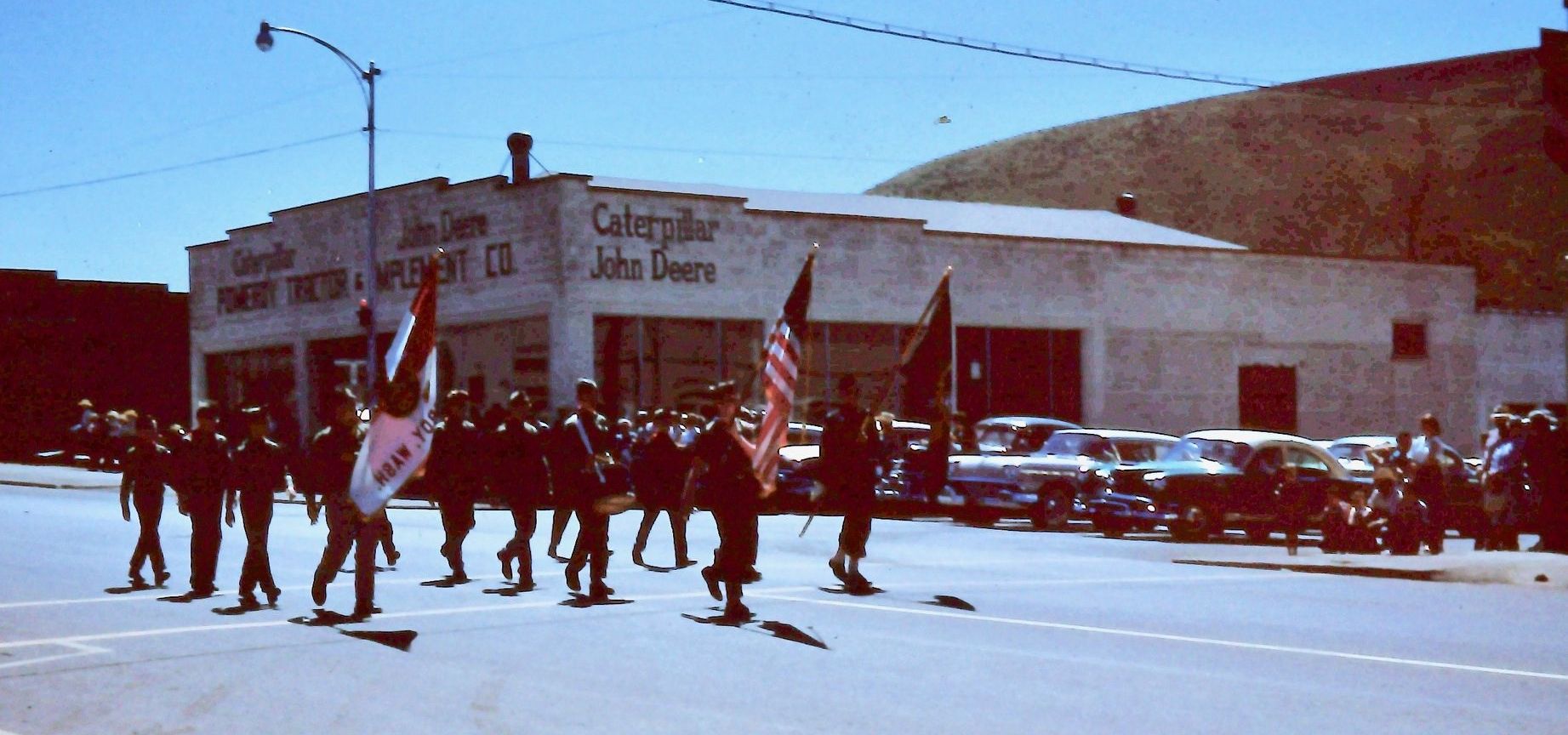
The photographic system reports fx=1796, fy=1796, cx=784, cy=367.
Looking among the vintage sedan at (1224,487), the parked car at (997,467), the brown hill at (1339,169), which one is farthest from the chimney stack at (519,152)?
the brown hill at (1339,169)

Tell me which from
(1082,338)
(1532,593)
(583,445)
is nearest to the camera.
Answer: (583,445)

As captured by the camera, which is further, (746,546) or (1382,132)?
(1382,132)

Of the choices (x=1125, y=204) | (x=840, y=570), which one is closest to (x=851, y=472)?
(x=840, y=570)

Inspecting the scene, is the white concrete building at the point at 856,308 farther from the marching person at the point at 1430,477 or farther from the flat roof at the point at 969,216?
the marching person at the point at 1430,477

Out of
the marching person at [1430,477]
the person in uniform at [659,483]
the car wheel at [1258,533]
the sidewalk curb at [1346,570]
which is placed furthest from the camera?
the car wheel at [1258,533]

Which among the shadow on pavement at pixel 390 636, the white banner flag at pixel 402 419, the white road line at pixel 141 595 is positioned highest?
the white banner flag at pixel 402 419

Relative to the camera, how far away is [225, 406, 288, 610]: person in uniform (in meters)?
14.5

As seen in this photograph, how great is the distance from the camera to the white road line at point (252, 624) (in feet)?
39.9

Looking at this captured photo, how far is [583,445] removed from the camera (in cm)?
1540

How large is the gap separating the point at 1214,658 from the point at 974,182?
14059cm

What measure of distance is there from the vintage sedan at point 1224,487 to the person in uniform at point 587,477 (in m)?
11.3

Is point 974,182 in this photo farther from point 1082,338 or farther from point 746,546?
point 746,546

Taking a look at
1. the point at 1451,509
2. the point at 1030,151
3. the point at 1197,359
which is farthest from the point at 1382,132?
the point at 1451,509

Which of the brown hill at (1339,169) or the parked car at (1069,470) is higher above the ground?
the brown hill at (1339,169)
